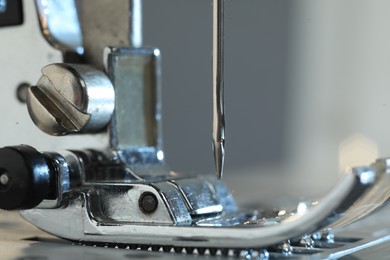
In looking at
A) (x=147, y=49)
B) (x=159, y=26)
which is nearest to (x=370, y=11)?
(x=159, y=26)

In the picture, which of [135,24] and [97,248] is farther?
[135,24]

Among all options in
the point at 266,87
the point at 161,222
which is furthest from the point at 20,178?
the point at 266,87

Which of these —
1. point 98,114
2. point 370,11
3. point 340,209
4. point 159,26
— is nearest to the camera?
point 340,209

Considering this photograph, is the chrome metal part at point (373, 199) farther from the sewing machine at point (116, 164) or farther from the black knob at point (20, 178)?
the black knob at point (20, 178)

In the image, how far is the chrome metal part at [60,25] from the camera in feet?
3.40

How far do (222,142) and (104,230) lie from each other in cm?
16

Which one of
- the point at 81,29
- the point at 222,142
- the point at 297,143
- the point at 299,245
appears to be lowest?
the point at 297,143

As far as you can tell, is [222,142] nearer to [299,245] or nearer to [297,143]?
Result: [299,245]

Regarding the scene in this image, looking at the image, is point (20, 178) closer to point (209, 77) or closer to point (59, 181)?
point (59, 181)

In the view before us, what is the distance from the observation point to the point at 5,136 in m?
1.05

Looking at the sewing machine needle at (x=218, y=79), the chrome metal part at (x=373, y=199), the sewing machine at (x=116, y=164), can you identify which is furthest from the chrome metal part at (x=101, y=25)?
the chrome metal part at (x=373, y=199)

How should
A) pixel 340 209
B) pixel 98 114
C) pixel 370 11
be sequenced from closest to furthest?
pixel 340 209, pixel 98 114, pixel 370 11

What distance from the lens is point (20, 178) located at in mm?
844

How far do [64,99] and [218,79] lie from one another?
0.59 ft
